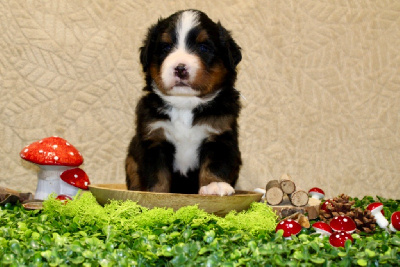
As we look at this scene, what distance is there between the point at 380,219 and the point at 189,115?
3.56ft

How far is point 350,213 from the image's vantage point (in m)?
2.11

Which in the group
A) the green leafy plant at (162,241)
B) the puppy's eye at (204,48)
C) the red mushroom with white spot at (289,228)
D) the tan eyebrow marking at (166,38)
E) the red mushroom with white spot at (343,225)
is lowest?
the green leafy plant at (162,241)

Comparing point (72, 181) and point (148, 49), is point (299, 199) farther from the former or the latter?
point (72, 181)

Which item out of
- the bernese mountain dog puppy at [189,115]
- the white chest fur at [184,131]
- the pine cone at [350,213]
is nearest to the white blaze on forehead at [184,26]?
the bernese mountain dog puppy at [189,115]

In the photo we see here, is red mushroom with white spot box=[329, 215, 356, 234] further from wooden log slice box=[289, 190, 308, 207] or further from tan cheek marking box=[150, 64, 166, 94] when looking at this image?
tan cheek marking box=[150, 64, 166, 94]

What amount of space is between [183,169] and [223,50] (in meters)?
0.69

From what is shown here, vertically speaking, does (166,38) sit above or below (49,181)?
above

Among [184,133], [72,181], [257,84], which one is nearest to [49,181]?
[72,181]

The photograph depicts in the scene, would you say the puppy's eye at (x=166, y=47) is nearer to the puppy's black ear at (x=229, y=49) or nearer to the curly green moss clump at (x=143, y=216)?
the puppy's black ear at (x=229, y=49)

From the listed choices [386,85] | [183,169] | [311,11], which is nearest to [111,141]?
[183,169]

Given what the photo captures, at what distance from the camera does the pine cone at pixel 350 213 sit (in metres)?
2.07

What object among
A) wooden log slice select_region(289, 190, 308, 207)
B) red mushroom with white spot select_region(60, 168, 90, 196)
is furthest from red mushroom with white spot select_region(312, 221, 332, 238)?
red mushroom with white spot select_region(60, 168, 90, 196)

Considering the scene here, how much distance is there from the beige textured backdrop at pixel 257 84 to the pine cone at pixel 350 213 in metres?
1.49

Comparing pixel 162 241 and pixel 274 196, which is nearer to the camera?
pixel 162 241
